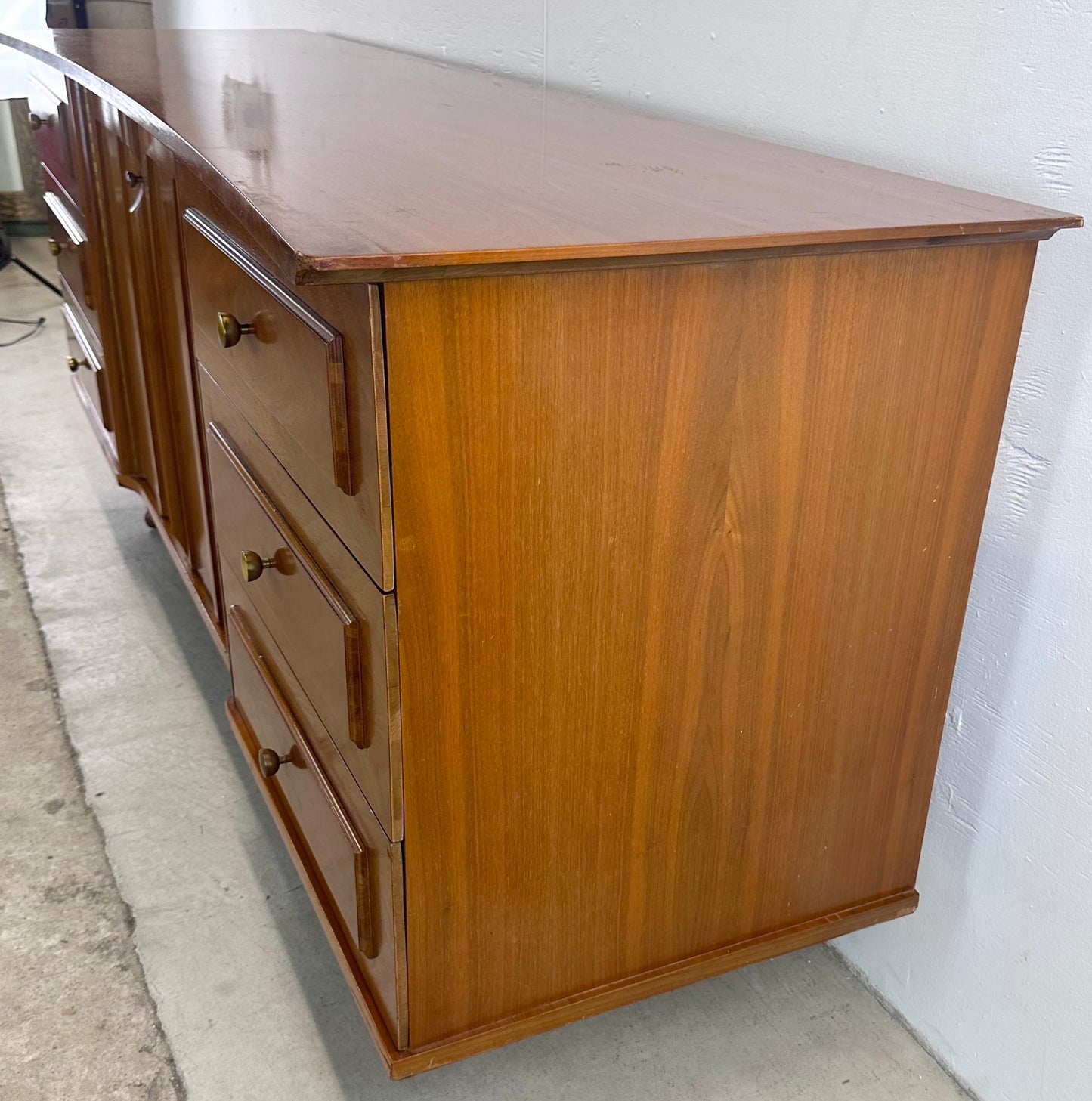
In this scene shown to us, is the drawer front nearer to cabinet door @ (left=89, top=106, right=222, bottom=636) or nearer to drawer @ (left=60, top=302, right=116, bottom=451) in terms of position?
cabinet door @ (left=89, top=106, right=222, bottom=636)

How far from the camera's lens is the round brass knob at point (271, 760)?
1217mm

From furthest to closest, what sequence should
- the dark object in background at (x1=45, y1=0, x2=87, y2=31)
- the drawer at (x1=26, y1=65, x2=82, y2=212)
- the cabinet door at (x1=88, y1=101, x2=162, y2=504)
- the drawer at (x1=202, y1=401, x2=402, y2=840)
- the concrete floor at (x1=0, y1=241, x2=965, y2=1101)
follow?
1. the dark object in background at (x1=45, y1=0, x2=87, y2=31)
2. the drawer at (x1=26, y1=65, x2=82, y2=212)
3. the cabinet door at (x1=88, y1=101, x2=162, y2=504)
4. the concrete floor at (x1=0, y1=241, x2=965, y2=1101)
5. the drawer at (x1=202, y1=401, x2=402, y2=840)

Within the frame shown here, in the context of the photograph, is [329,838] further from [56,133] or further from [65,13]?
[65,13]

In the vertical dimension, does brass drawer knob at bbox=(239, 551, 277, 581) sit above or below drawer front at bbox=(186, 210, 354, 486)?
below

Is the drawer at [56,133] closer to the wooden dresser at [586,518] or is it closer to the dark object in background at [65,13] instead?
the wooden dresser at [586,518]

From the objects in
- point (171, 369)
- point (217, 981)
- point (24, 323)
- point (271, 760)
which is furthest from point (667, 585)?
point (24, 323)

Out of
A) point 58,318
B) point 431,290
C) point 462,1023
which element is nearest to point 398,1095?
point 462,1023

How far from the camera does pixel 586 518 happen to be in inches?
33.6

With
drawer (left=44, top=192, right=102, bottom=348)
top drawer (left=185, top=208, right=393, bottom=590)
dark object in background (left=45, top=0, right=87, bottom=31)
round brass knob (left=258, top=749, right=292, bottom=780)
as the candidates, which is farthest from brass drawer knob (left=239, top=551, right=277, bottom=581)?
dark object in background (left=45, top=0, right=87, bottom=31)

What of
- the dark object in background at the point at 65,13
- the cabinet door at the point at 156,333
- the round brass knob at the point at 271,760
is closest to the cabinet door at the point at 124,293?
the cabinet door at the point at 156,333

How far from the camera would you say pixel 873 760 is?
1092 mm

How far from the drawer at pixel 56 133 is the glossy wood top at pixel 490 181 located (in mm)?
494

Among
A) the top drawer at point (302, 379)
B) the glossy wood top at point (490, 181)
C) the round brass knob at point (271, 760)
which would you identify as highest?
the glossy wood top at point (490, 181)

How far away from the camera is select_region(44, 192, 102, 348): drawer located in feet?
6.44
